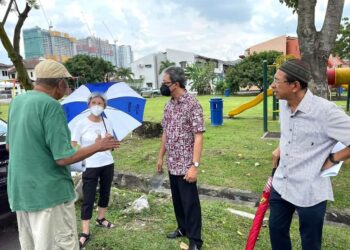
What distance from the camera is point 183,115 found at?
3.21 metres

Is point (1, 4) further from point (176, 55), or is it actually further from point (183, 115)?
point (176, 55)

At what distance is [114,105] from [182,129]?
0.85 meters

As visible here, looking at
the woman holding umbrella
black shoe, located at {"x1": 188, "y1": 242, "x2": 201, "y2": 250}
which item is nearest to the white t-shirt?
the woman holding umbrella

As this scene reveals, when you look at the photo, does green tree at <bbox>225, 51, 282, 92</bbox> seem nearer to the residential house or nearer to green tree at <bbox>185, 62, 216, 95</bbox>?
green tree at <bbox>185, 62, 216, 95</bbox>

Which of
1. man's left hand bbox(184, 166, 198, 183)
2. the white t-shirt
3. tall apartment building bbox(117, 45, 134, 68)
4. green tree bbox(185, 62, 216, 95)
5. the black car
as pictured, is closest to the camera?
man's left hand bbox(184, 166, 198, 183)

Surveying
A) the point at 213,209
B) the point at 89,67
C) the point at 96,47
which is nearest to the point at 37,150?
the point at 213,209

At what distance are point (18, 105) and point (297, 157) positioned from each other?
6.45ft

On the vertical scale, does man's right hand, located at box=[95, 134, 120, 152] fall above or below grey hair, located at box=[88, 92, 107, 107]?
below

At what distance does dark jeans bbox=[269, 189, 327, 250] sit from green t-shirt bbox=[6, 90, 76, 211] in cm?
161

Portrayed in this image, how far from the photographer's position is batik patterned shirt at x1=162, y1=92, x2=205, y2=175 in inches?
126

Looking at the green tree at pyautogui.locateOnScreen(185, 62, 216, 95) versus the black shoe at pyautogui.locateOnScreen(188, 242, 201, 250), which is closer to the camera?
the black shoe at pyautogui.locateOnScreen(188, 242, 201, 250)

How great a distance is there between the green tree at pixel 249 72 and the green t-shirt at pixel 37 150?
32885 mm

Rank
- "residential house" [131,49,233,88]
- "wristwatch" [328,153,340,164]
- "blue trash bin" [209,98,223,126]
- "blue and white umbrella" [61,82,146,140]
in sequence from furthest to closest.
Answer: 1. "residential house" [131,49,233,88]
2. "blue trash bin" [209,98,223,126]
3. "blue and white umbrella" [61,82,146,140]
4. "wristwatch" [328,153,340,164]

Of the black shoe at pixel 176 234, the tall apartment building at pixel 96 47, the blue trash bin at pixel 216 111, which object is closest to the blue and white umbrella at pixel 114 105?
the black shoe at pixel 176 234
